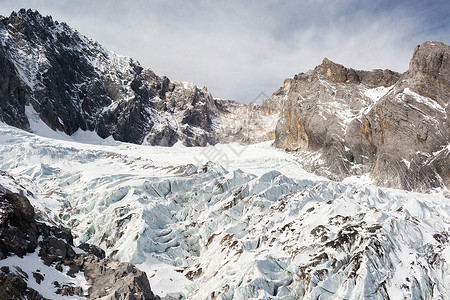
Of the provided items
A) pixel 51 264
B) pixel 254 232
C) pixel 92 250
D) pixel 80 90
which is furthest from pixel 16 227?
pixel 80 90

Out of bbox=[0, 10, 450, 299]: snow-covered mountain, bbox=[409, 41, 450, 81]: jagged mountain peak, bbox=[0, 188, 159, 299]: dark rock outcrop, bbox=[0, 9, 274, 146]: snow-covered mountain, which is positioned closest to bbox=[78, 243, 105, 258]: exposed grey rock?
bbox=[0, 10, 450, 299]: snow-covered mountain

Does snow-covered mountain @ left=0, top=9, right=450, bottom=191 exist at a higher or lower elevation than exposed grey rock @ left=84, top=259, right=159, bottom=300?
higher

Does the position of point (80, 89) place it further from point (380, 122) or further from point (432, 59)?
point (432, 59)

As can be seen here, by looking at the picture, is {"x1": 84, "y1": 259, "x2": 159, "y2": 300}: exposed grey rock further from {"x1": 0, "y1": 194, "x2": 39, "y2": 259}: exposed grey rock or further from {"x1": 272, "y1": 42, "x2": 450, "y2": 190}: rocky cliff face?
{"x1": 272, "y1": 42, "x2": 450, "y2": 190}: rocky cliff face

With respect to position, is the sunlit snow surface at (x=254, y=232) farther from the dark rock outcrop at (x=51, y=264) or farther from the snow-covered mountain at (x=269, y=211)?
the dark rock outcrop at (x=51, y=264)

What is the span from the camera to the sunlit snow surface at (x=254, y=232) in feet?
85.1

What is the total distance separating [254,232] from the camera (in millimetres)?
35969

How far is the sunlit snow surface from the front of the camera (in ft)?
85.1

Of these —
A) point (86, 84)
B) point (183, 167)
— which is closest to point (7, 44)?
point (86, 84)

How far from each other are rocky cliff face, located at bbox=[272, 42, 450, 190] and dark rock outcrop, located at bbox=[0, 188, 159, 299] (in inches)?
2239

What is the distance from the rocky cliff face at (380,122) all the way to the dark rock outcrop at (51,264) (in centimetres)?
5686

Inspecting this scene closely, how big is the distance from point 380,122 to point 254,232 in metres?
55.2

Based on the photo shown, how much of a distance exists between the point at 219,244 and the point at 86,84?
475ft

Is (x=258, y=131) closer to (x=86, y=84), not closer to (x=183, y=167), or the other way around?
(x=86, y=84)
